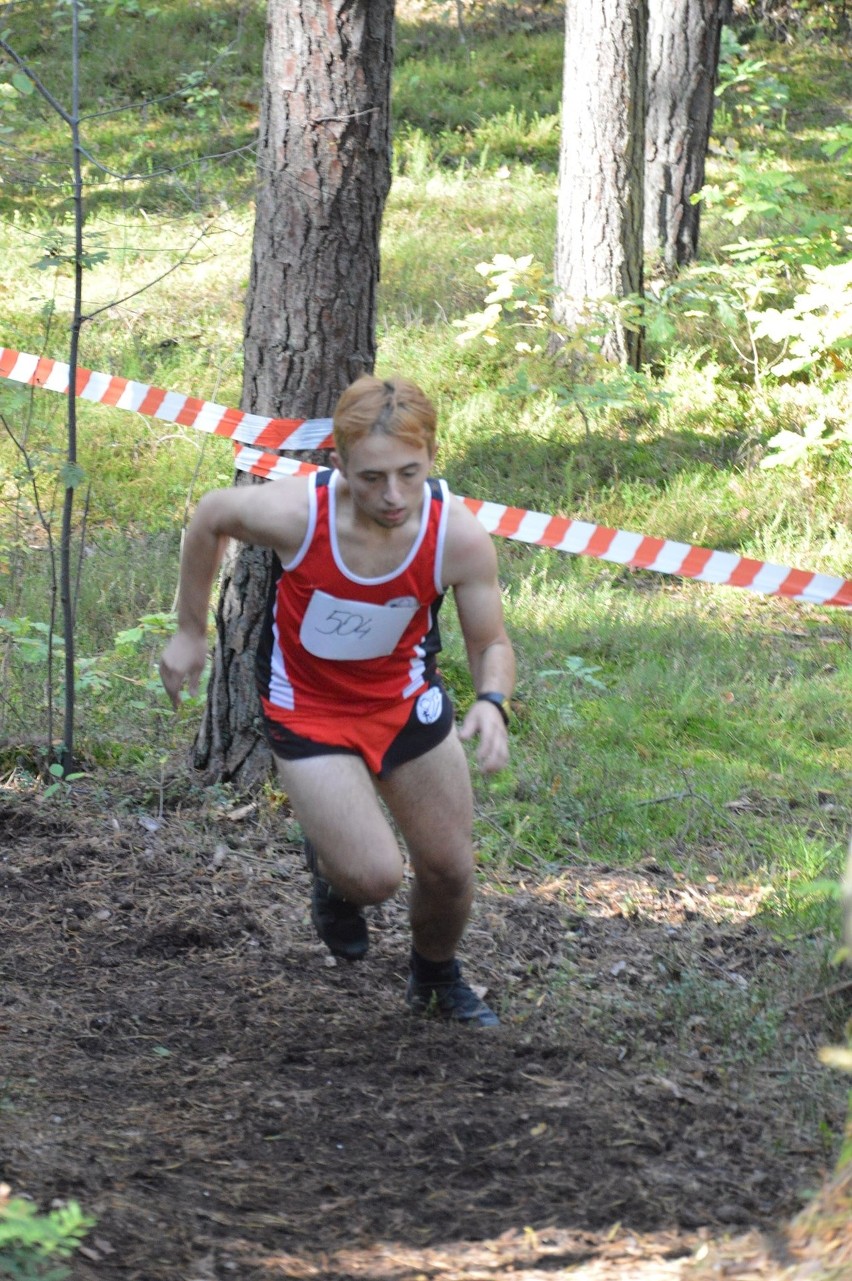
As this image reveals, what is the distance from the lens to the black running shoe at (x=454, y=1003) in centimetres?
414

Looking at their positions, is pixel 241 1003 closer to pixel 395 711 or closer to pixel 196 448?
pixel 395 711

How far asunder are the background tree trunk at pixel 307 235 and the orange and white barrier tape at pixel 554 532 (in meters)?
0.11

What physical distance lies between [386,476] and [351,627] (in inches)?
17.6

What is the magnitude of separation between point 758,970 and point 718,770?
156 cm

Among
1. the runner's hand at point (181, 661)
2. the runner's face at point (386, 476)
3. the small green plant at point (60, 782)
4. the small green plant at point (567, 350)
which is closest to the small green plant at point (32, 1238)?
the runner's hand at point (181, 661)

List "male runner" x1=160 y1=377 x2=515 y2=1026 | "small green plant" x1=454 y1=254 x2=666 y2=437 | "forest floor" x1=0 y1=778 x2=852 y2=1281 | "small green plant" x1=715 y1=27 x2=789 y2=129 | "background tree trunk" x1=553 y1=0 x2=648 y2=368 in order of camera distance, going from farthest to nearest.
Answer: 1. "small green plant" x1=715 y1=27 x2=789 y2=129
2. "background tree trunk" x1=553 y1=0 x2=648 y2=368
3. "small green plant" x1=454 y1=254 x2=666 y2=437
4. "male runner" x1=160 y1=377 x2=515 y2=1026
5. "forest floor" x1=0 y1=778 x2=852 y2=1281

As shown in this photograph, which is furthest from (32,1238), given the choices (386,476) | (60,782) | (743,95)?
(743,95)

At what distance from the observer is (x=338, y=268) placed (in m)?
5.37

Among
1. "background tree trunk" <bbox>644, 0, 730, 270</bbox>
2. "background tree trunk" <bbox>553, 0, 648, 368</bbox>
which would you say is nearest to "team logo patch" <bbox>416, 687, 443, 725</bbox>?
"background tree trunk" <bbox>553, 0, 648, 368</bbox>

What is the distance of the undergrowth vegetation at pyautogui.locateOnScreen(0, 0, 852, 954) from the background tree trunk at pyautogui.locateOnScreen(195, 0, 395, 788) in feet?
1.07

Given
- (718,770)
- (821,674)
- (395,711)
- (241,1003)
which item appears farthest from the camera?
(821,674)

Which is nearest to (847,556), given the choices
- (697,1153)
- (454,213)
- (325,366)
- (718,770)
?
(718,770)

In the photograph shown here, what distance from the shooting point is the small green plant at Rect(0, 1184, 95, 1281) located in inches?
80.1

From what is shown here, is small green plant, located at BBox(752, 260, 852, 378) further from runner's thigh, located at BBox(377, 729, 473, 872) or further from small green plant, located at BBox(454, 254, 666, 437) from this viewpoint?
runner's thigh, located at BBox(377, 729, 473, 872)
